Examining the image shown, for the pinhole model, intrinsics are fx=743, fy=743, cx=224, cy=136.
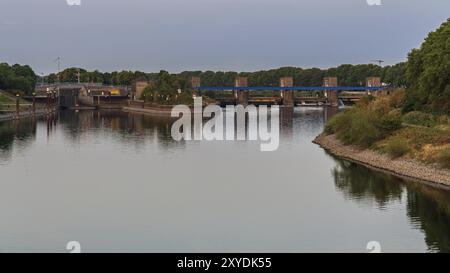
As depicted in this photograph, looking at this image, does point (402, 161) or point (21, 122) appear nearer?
point (402, 161)

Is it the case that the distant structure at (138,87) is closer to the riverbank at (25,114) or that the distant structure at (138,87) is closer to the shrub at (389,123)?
the riverbank at (25,114)

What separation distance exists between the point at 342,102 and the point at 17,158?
114995 millimetres

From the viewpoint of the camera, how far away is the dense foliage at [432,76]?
50906 millimetres

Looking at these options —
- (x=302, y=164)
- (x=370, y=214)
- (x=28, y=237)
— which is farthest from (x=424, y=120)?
(x=28, y=237)

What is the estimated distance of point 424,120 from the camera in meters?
49.6

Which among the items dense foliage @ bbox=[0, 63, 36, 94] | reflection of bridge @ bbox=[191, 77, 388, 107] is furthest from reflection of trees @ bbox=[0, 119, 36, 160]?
reflection of bridge @ bbox=[191, 77, 388, 107]

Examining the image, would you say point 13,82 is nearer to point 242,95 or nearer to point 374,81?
point 242,95

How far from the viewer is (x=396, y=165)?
133 ft

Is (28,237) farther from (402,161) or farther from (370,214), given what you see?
(402,161)

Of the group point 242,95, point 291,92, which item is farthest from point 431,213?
point 291,92

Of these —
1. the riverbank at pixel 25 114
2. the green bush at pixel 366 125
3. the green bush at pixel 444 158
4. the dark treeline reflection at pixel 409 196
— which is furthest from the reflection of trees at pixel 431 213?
the riverbank at pixel 25 114

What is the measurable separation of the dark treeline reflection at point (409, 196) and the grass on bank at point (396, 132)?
82.3 inches

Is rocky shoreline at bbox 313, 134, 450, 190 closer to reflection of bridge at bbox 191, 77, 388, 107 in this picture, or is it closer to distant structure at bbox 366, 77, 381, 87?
reflection of bridge at bbox 191, 77, 388, 107
